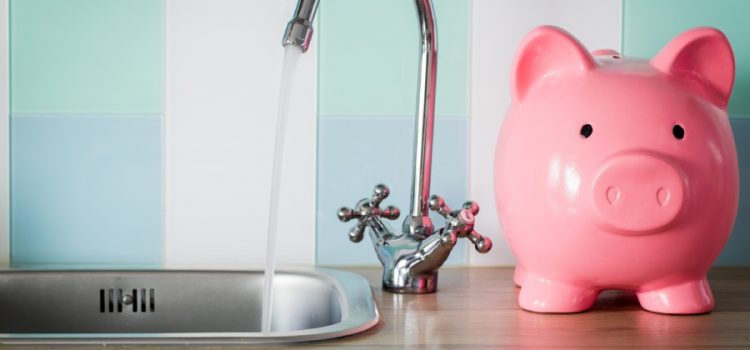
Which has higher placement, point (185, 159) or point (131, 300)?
point (185, 159)

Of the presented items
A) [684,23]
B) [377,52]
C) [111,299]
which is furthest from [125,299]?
[684,23]

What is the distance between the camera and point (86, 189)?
1.33 meters

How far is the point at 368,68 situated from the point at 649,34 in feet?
1.41

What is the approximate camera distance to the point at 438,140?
136 centimetres

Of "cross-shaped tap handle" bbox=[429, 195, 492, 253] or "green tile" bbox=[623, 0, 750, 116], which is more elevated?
"green tile" bbox=[623, 0, 750, 116]

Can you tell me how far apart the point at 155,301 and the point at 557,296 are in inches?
22.4

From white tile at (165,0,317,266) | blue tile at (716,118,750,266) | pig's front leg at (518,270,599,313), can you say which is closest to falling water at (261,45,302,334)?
white tile at (165,0,317,266)

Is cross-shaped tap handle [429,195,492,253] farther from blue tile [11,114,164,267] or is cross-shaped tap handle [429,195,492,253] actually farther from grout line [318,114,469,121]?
blue tile [11,114,164,267]

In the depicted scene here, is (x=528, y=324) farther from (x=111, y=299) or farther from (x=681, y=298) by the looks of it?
(x=111, y=299)

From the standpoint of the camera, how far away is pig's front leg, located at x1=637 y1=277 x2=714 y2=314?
1000 mm

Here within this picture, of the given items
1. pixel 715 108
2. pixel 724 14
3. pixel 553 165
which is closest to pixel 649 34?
pixel 724 14

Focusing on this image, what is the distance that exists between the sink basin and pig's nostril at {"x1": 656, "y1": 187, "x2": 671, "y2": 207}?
0.45 metres

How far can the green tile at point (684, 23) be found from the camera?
1.36 meters

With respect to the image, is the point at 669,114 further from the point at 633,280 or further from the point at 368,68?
the point at 368,68
